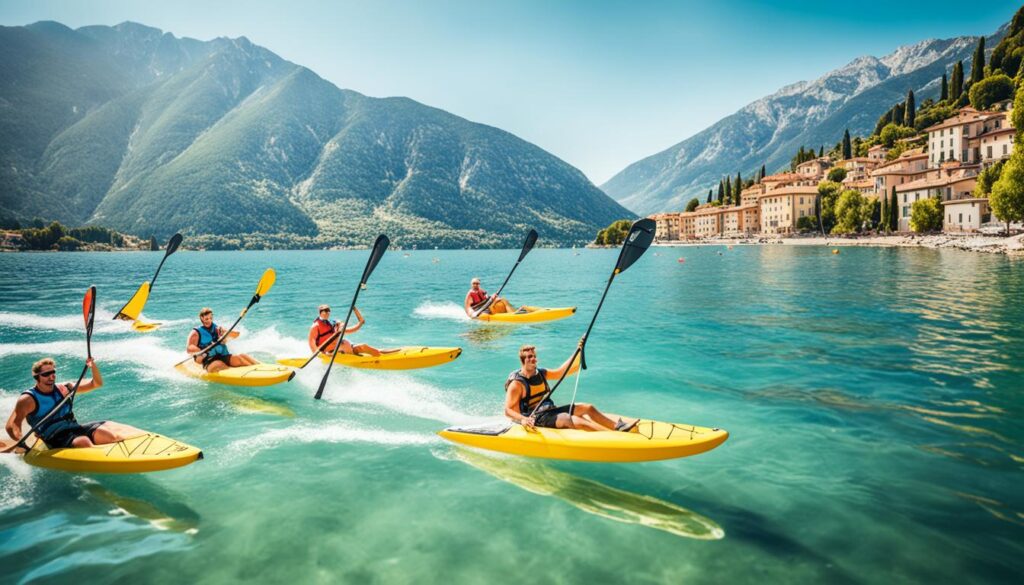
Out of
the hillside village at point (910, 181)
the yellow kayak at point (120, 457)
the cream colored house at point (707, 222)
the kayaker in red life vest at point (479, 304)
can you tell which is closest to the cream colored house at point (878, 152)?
the hillside village at point (910, 181)

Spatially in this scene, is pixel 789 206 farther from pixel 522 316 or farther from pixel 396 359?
pixel 396 359

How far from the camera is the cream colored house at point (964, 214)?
76.8 m

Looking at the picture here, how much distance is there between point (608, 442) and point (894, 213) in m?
106

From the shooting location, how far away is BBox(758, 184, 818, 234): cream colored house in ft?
414

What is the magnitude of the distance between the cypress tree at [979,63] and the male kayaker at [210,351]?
13701 centimetres

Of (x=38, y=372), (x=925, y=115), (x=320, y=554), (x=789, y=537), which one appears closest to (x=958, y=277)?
(x=789, y=537)

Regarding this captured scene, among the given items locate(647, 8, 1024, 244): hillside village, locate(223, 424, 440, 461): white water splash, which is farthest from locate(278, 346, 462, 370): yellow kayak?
locate(647, 8, 1024, 244): hillside village

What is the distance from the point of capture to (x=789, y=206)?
128 m

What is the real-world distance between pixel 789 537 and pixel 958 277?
3902cm

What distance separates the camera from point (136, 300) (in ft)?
80.2

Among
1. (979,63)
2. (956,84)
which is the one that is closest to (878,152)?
(956,84)

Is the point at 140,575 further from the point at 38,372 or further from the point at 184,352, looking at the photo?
the point at 184,352

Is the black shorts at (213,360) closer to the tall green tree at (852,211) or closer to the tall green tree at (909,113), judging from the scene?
the tall green tree at (852,211)

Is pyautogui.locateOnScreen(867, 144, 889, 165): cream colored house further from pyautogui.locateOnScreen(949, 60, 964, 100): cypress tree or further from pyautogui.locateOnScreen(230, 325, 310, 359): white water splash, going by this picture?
pyautogui.locateOnScreen(230, 325, 310, 359): white water splash
